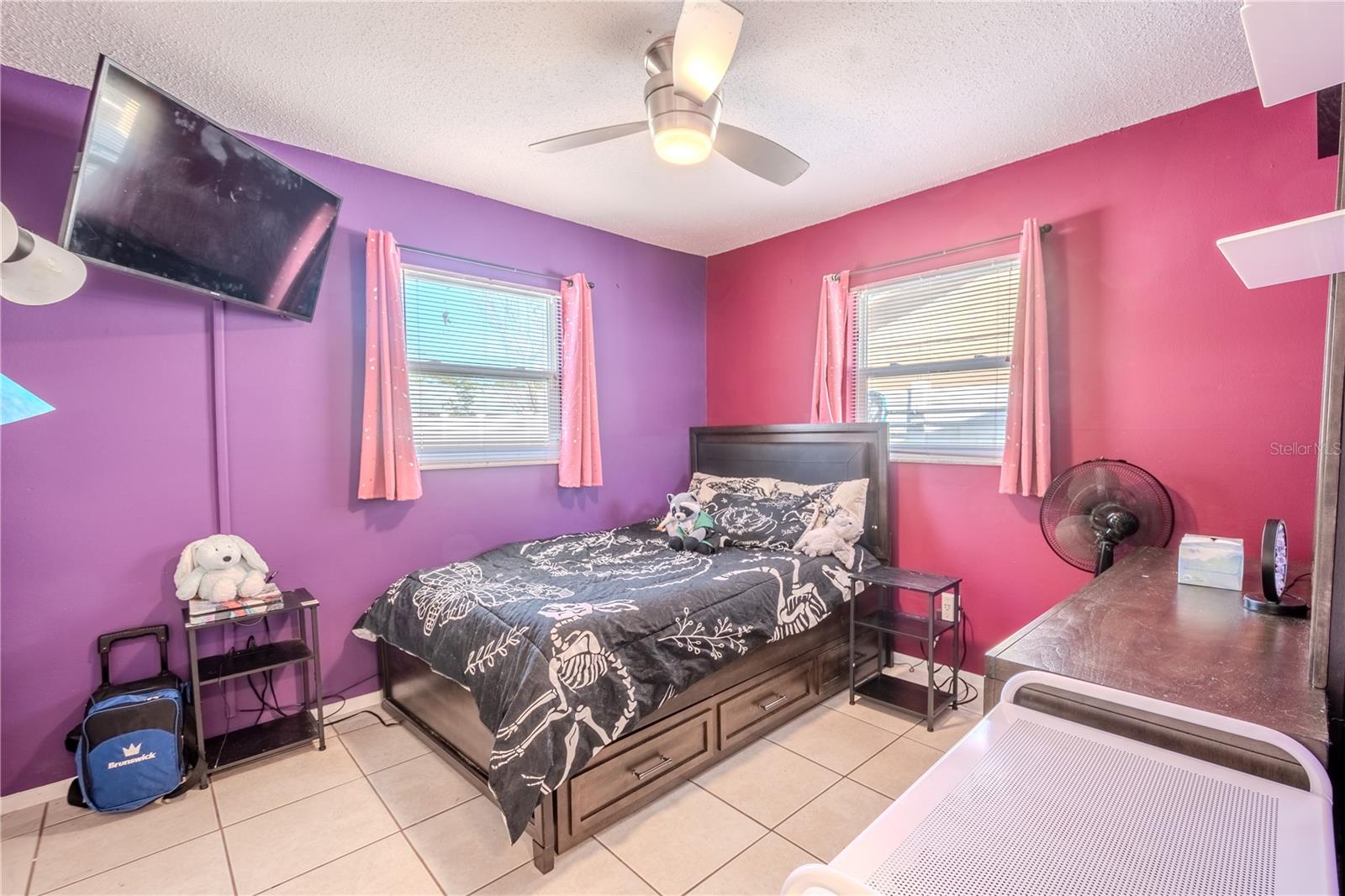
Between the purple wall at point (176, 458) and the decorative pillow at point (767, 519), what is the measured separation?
971mm

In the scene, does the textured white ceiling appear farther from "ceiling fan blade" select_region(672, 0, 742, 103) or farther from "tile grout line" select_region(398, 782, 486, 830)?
"tile grout line" select_region(398, 782, 486, 830)

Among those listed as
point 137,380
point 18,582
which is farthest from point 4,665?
point 137,380

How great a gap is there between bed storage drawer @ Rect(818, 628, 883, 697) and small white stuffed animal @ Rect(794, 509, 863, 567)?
41cm

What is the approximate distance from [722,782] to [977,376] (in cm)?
221

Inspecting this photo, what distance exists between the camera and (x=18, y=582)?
2023 millimetres

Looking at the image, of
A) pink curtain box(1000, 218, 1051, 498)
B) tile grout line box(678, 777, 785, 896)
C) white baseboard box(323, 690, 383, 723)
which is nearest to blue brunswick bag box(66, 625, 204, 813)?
white baseboard box(323, 690, 383, 723)

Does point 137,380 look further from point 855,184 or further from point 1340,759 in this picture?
point 1340,759

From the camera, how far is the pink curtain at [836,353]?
334 cm

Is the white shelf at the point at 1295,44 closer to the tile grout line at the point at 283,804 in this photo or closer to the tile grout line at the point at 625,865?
the tile grout line at the point at 625,865

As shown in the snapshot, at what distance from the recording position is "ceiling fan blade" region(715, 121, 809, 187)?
6.32 feet

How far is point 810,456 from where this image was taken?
3.40 metres

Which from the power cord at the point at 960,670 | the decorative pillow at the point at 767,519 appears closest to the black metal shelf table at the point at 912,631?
the power cord at the point at 960,670

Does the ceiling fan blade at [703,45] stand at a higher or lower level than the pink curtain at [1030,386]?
higher

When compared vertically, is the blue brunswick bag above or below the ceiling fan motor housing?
below
